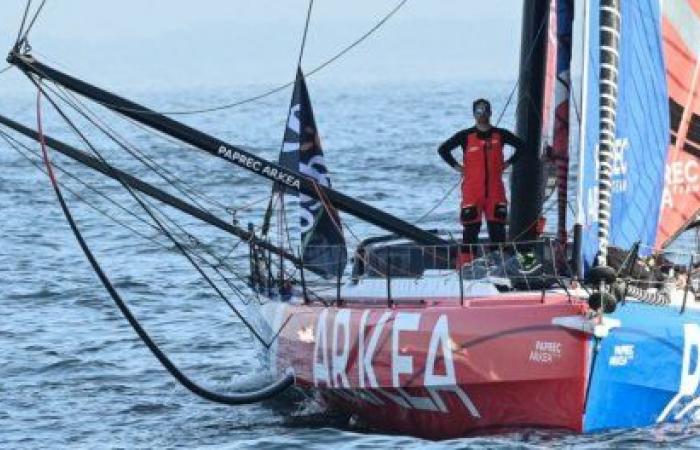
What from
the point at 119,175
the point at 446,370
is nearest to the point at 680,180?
the point at 446,370

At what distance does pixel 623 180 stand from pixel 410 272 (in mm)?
2052

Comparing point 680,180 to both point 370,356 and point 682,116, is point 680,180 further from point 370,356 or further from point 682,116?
point 370,356

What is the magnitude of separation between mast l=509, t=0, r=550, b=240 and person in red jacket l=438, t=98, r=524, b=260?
53cm

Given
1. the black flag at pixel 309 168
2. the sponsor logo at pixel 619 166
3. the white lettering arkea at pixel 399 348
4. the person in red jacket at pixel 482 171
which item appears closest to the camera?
the white lettering arkea at pixel 399 348

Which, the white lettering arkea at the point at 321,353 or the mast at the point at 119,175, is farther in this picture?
the mast at the point at 119,175

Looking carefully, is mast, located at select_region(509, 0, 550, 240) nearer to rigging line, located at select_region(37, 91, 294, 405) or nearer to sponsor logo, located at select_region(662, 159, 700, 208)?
sponsor logo, located at select_region(662, 159, 700, 208)

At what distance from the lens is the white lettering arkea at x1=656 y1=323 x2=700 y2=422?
554 inches

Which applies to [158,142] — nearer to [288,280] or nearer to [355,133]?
[355,133]

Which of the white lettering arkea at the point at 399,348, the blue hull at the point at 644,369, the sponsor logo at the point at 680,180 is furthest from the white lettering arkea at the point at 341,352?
the sponsor logo at the point at 680,180

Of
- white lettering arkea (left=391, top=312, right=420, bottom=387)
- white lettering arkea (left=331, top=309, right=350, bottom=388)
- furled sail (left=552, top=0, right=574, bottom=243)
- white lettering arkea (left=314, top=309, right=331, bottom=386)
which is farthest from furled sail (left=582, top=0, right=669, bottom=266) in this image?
white lettering arkea (left=314, top=309, right=331, bottom=386)

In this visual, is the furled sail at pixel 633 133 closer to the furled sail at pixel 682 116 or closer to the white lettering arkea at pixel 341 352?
the furled sail at pixel 682 116

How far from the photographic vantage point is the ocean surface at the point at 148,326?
599 inches

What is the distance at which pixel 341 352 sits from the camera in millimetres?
14773

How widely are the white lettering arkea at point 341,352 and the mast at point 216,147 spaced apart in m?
0.91
